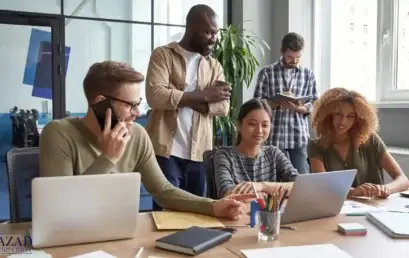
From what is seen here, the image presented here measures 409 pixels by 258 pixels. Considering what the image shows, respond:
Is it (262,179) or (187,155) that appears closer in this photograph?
(262,179)

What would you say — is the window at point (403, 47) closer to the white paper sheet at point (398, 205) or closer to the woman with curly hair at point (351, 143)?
the woman with curly hair at point (351, 143)

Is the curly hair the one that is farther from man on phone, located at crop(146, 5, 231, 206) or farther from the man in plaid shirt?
the man in plaid shirt

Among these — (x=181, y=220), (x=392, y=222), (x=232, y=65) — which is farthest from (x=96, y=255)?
(x=232, y=65)

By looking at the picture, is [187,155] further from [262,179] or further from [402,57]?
[402,57]

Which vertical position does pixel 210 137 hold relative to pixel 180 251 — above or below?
above

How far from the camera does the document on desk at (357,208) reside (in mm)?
1719

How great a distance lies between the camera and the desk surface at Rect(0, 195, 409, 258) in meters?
1.26

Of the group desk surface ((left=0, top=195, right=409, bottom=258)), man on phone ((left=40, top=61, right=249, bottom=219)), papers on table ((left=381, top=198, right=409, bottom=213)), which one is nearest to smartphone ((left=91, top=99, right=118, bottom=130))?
man on phone ((left=40, top=61, right=249, bottom=219))

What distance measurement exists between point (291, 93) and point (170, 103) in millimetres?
1309

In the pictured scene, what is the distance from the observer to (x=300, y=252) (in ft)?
4.13

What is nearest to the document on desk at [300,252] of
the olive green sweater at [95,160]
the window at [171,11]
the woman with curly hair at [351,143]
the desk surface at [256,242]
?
the desk surface at [256,242]

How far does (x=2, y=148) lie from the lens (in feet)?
14.4

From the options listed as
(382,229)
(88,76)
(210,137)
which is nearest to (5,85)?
(210,137)

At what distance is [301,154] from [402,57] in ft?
4.25
